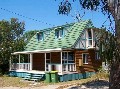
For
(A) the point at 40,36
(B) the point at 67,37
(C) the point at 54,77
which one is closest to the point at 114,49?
(C) the point at 54,77

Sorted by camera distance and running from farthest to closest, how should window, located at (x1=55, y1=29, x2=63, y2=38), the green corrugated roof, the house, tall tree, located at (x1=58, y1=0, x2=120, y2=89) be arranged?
window, located at (x1=55, y1=29, x2=63, y2=38) < the green corrugated roof < the house < tall tree, located at (x1=58, y1=0, x2=120, y2=89)

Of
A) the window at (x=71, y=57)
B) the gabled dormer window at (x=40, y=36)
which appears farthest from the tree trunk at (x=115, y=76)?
the gabled dormer window at (x=40, y=36)

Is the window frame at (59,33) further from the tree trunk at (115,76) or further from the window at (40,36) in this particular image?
the tree trunk at (115,76)

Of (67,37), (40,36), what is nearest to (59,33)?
(67,37)

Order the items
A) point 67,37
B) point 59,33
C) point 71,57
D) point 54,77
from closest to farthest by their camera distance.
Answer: point 54,77 < point 71,57 < point 67,37 < point 59,33

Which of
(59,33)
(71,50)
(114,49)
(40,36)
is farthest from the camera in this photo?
(40,36)

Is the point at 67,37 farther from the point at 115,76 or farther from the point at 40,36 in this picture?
the point at 115,76

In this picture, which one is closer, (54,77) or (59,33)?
(54,77)

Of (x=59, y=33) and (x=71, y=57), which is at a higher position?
(x=59, y=33)

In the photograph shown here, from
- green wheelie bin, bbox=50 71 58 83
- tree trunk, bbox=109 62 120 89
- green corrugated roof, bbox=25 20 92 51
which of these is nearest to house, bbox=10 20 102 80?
green corrugated roof, bbox=25 20 92 51

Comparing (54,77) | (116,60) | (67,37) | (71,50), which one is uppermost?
Answer: (67,37)

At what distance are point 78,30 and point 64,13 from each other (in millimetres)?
12132

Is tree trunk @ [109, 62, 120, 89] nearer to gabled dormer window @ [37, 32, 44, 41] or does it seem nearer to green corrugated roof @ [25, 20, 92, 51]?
green corrugated roof @ [25, 20, 92, 51]

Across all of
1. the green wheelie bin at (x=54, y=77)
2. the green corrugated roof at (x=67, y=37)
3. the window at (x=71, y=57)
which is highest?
the green corrugated roof at (x=67, y=37)
